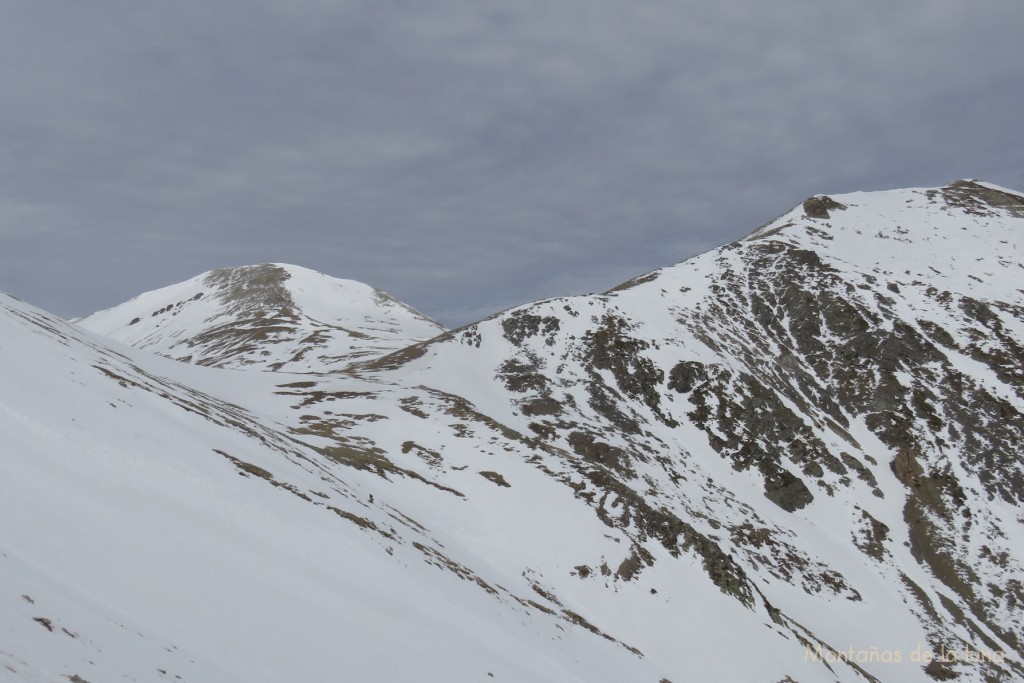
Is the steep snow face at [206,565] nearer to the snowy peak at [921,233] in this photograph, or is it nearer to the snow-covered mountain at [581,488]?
the snow-covered mountain at [581,488]

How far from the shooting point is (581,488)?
43.0 meters

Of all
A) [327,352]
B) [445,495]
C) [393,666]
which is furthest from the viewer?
[327,352]

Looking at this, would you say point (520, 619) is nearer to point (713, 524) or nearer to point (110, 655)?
point (110, 655)

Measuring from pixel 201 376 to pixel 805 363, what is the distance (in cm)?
7291

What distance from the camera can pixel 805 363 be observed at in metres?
81.5

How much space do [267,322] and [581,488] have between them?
115382 millimetres

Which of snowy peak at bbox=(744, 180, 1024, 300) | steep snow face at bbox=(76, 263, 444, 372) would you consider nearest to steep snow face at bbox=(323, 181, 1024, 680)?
snowy peak at bbox=(744, 180, 1024, 300)

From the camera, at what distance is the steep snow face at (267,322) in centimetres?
11338

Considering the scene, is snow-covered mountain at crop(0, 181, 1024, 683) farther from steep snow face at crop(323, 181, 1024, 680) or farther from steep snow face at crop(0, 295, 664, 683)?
steep snow face at crop(323, 181, 1024, 680)

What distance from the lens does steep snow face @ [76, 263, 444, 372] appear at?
372ft

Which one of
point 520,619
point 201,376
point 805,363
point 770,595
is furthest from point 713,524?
point 201,376

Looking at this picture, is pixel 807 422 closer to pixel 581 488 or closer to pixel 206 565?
pixel 581 488

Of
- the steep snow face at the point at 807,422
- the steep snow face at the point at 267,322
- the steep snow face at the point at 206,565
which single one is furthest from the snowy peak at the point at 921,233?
the steep snow face at the point at 206,565

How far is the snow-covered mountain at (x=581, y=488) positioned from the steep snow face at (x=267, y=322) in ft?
148
